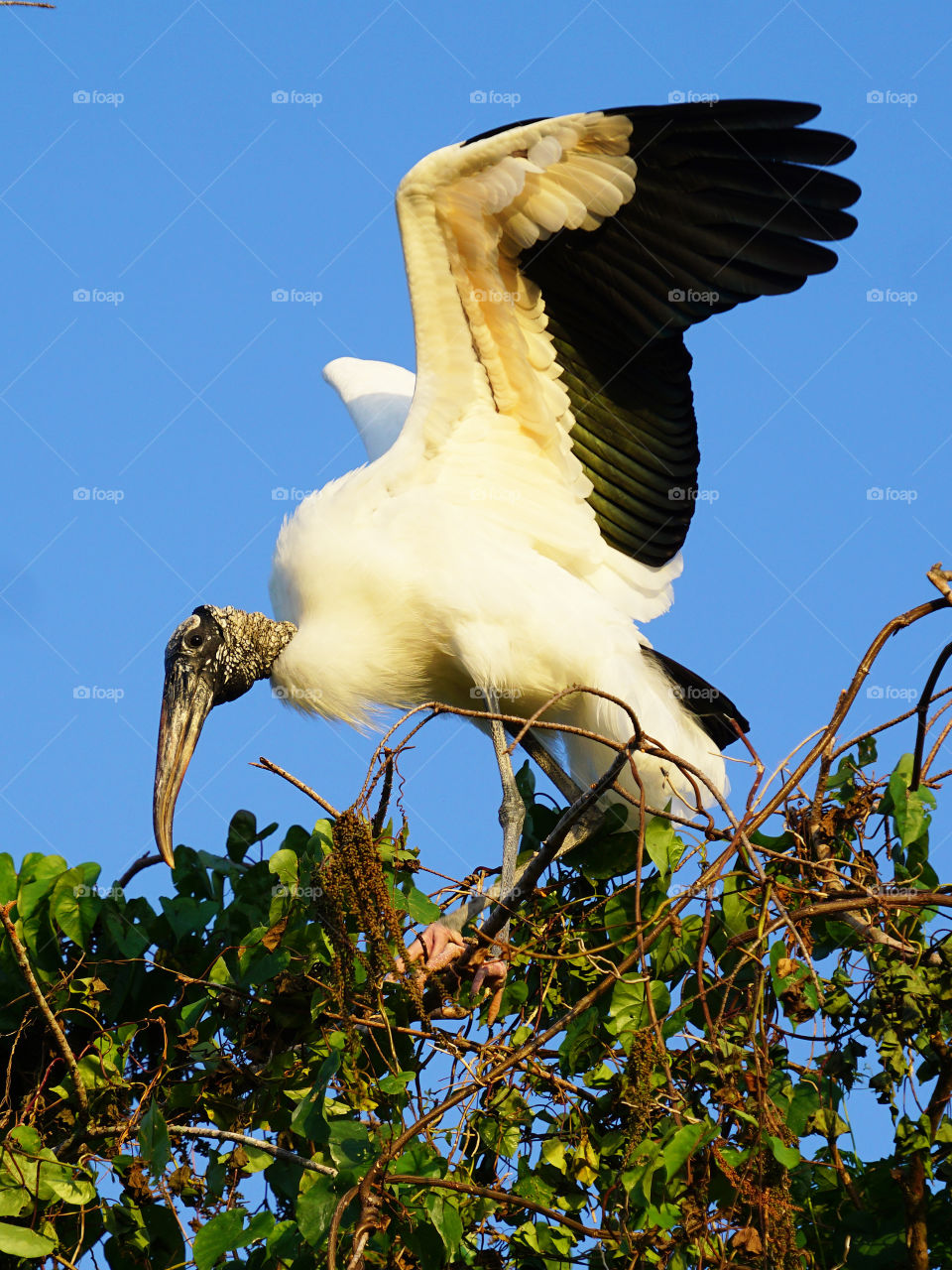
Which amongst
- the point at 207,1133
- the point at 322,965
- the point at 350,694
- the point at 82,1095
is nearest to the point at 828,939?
the point at 322,965

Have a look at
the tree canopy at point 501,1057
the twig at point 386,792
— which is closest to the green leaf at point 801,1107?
the tree canopy at point 501,1057

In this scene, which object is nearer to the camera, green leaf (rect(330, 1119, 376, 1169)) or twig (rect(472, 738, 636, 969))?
green leaf (rect(330, 1119, 376, 1169))

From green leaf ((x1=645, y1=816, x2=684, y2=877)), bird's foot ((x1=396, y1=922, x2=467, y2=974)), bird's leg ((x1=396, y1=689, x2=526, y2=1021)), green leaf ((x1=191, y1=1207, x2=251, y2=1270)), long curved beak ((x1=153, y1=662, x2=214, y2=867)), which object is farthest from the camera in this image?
long curved beak ((x1=153, y1=662, x2=214, y2=867))

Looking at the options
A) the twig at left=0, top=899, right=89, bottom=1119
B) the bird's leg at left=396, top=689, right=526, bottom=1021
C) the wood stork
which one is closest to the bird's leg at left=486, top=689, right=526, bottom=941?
the bird's leg at left=396, top=689, right=526, bottom=1021

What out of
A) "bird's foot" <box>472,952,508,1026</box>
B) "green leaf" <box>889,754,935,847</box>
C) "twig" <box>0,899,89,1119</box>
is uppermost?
"green leaf" <box>889,754,935,847</box>

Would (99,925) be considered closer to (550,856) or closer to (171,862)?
(171,862)

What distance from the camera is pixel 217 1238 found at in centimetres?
262

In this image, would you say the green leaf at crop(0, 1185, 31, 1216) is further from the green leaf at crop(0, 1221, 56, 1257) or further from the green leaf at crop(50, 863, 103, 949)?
the green leaf at crop(50, 863, 103, 949)

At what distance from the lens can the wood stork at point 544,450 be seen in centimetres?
416

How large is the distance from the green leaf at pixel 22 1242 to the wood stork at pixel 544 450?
69.0 inches

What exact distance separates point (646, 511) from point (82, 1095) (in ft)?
8.22

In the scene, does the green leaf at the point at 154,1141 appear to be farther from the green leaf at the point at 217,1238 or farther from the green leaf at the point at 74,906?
the green leaf at the point at 74,906

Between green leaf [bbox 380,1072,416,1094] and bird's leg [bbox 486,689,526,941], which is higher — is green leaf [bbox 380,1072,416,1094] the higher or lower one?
the lower one

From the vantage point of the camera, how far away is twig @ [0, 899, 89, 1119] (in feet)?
8.93
